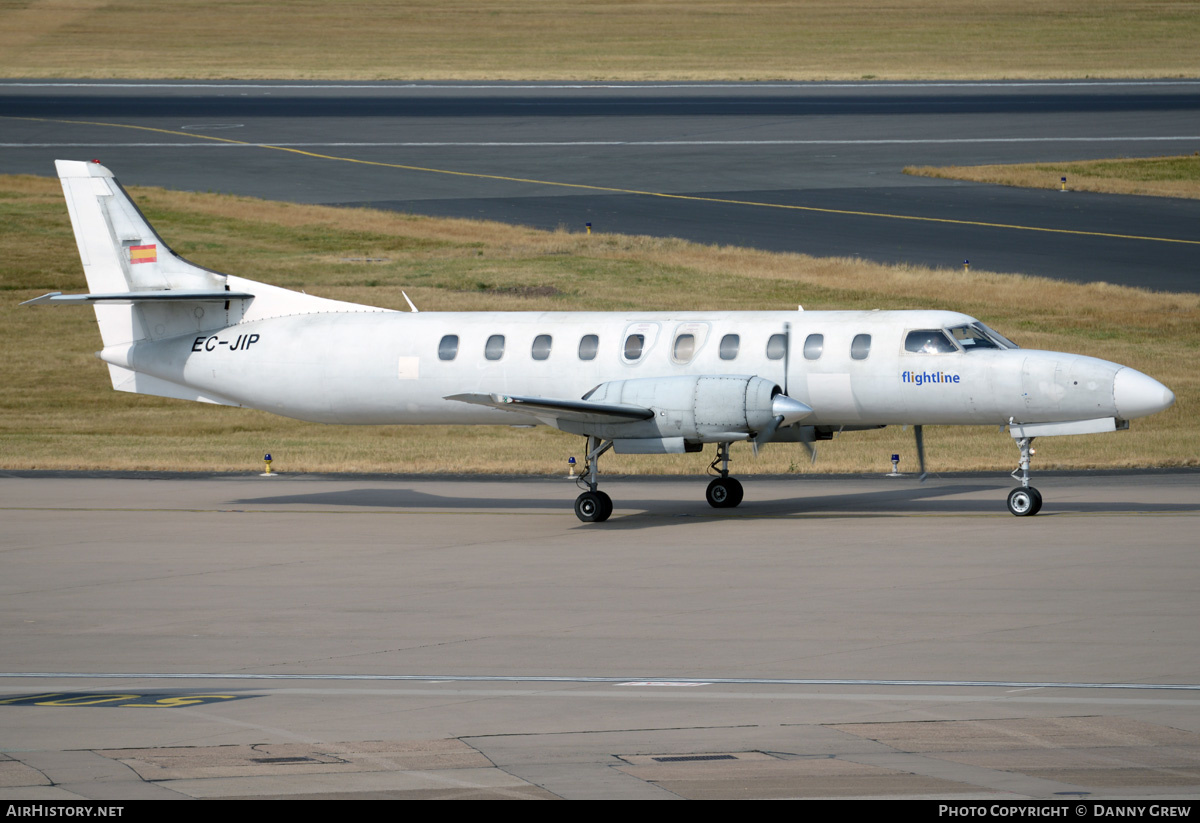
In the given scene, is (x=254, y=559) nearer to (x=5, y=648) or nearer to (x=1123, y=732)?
(x=5, y=648)

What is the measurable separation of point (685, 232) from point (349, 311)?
31.2m

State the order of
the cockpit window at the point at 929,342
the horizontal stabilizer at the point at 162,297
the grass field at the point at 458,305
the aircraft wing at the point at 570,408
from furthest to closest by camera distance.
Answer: the grass field at the point at 458,305 < the horizontal stabilizer at the point at 162,297 < the cockpit window at the point at 929,342 < the aircraft wing at the point at 570,408

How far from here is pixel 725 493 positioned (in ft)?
88.0

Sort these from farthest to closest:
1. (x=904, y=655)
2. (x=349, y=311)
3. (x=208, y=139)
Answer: (x=208, y=139), (x=349, y=311), (x=904, y=655)

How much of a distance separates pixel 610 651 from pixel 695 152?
192 ft

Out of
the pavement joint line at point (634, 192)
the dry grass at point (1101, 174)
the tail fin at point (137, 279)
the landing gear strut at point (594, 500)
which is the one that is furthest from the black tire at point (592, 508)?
the dry grass at point (1101, 174)

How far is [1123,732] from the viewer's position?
11375 millimetres

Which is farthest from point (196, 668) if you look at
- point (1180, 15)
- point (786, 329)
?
point (1180, 15)

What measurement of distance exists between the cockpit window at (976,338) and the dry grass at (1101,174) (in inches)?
1671

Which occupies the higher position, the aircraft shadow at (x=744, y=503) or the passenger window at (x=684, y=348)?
the passenger window at (x=684, y=348)

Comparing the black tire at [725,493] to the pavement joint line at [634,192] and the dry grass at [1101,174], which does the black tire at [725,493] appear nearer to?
the pavement joint line at [634,192]

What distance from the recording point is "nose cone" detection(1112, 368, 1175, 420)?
920 inches

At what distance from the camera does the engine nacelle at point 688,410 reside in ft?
79.3

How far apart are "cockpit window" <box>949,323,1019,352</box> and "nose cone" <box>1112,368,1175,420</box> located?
2075mm
